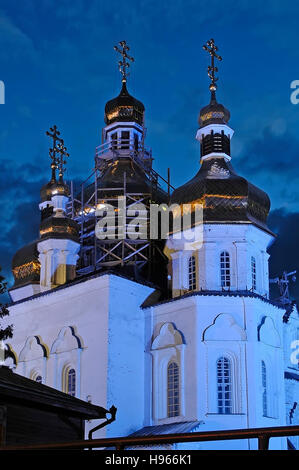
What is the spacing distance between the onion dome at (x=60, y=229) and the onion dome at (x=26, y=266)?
2.83 m

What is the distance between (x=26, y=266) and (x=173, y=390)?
1018cm

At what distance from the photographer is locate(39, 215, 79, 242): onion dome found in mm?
27281

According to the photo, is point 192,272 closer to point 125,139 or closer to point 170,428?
point 170,428

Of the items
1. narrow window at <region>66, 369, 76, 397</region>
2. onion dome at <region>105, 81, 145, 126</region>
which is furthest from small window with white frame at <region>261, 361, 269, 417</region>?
onion dome at <region>105, 81, 145, 126</region>

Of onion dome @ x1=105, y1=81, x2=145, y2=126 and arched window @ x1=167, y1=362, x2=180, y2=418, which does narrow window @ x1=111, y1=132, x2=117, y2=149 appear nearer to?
onion dome @ x1=105, y1=81, x2=145, y2=126

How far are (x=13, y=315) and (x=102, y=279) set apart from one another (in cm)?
489

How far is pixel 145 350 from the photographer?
2380 centimetres

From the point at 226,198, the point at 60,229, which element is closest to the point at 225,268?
the point at 226,198

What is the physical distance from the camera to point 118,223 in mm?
27531

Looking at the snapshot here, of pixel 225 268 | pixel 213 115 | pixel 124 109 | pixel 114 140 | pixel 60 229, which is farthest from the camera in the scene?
pixel 124 109

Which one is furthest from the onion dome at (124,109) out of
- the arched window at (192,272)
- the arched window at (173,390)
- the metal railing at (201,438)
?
the metal railing at (201,438)

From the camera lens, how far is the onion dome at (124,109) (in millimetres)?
32219

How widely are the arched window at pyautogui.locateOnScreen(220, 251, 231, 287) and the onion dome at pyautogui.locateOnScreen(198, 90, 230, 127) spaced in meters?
5.19
